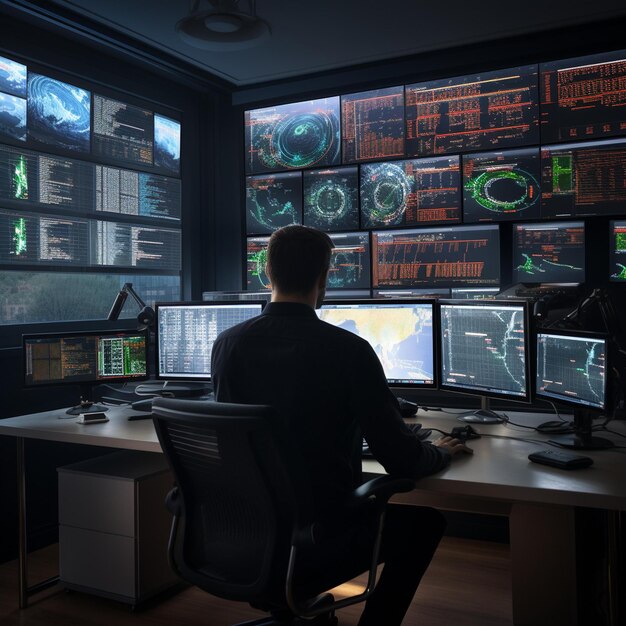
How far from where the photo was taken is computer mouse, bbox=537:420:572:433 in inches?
87.4

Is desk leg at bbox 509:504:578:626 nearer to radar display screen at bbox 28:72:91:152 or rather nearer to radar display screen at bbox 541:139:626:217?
radar display screen at bbox 541:139:626:217

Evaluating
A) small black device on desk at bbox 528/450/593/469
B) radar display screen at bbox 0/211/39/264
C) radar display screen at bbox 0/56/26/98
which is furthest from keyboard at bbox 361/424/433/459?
radar display screen at bbox 0/56/26/98

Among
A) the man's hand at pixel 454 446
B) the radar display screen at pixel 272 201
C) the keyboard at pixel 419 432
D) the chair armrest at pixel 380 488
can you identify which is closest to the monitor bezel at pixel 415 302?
the keyboard at pixel 419 432

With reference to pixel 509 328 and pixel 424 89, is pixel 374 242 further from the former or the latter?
pixel 509 328

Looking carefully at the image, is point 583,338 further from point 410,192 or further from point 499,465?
point 410,192

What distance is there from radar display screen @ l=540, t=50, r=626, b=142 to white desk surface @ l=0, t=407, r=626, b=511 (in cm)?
158

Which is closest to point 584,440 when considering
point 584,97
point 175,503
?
point 175,503

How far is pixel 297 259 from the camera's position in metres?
1.68

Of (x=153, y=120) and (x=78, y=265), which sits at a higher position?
(x=153, y=120)

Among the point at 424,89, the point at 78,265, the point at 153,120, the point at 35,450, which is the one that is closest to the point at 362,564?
the point at 35,450

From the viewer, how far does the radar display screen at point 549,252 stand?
338 cm

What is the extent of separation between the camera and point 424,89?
3.69 metres

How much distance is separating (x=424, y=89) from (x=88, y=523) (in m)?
2.77

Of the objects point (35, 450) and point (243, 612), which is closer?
point (243, 612)
